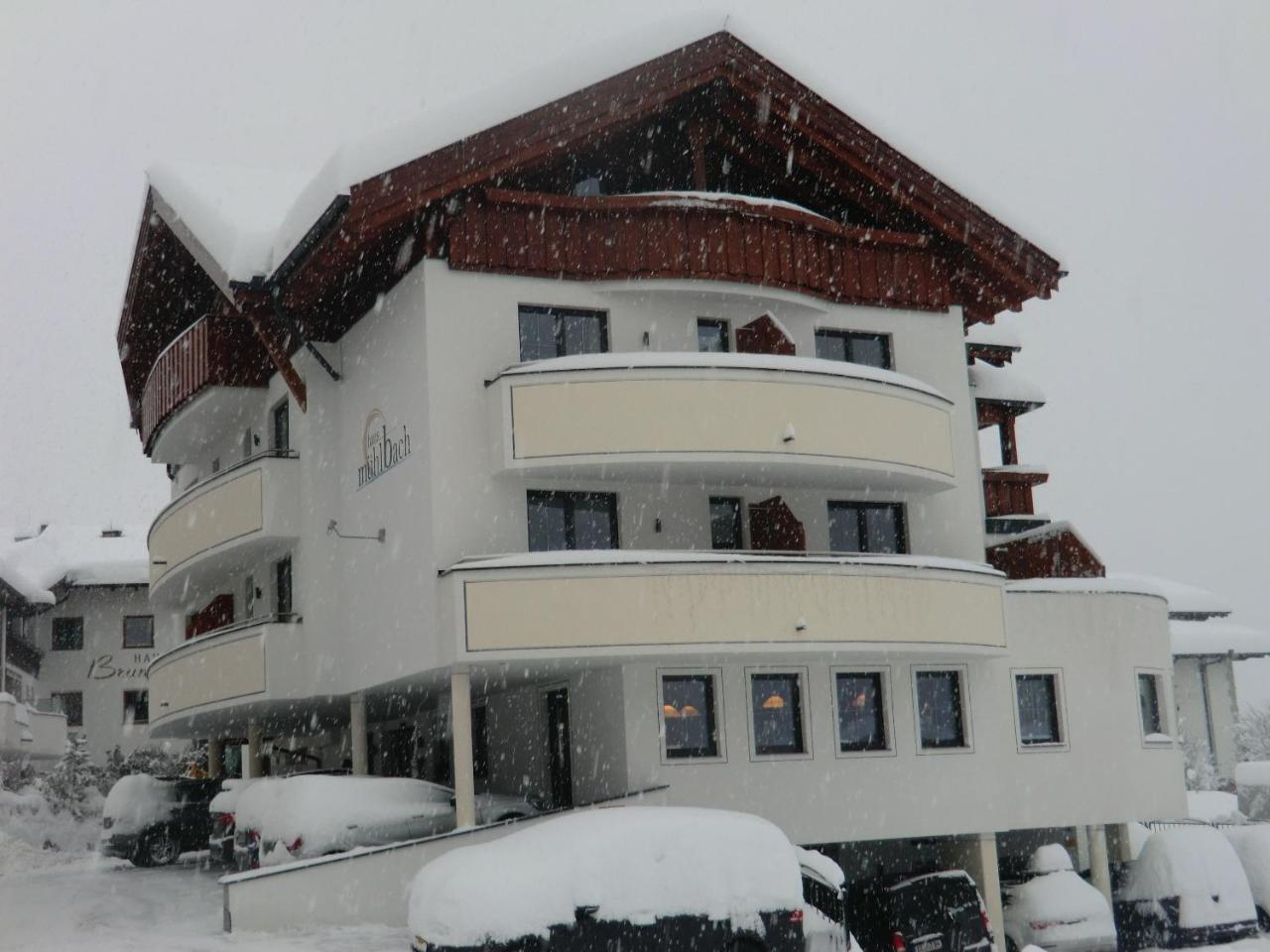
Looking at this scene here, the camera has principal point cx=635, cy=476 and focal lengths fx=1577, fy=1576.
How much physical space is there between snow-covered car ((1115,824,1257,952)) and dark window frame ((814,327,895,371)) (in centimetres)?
877

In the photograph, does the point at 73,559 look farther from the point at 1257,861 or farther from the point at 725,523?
the point at 1257,861

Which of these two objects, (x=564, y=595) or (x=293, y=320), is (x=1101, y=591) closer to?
(x=564, y=595)

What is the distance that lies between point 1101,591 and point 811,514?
17.2 ft

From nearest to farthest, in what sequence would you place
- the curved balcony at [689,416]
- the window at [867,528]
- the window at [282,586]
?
the curved balcony at [689,416] < the window at [867,528] < the window at [282,586]

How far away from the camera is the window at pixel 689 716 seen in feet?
73.3

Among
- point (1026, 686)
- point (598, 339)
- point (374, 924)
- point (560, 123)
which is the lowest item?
point (374, 924)

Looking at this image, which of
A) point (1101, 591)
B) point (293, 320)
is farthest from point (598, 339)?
point (1101, 591)

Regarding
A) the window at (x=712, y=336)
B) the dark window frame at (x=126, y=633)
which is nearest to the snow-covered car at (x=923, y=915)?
the window at (x=712, y=336)

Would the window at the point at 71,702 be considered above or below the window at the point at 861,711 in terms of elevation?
above

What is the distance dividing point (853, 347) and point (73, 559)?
1638 inches

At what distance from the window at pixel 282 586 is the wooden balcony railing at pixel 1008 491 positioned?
12.3m

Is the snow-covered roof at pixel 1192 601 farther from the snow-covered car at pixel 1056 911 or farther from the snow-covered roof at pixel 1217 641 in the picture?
the snow-covered car at pixel 1056 911

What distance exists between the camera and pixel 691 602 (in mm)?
20938

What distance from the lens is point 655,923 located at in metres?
14.3
